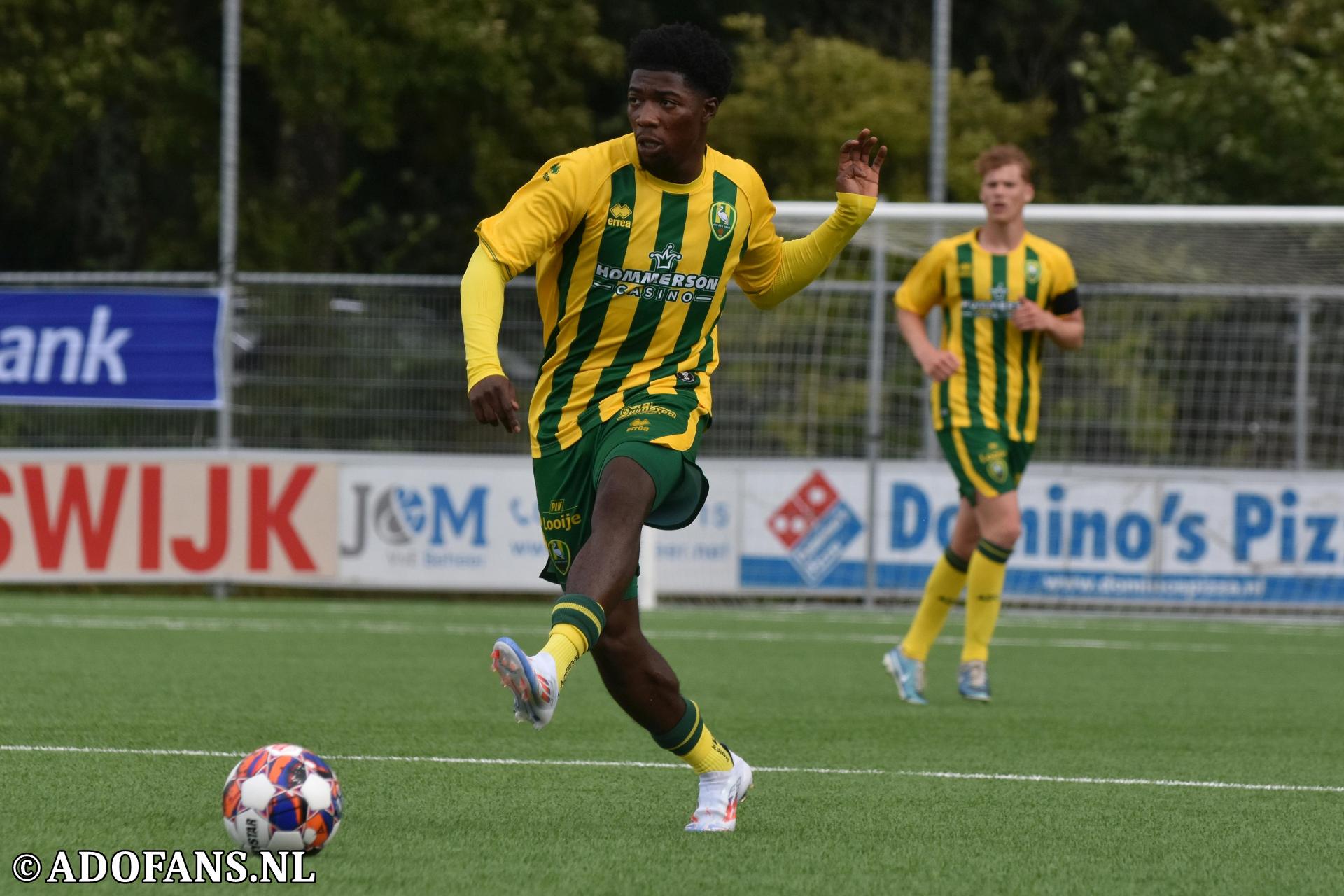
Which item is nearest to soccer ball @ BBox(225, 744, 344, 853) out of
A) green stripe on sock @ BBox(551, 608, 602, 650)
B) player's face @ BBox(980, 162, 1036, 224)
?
green stripe on sock @ BBox(551, 608, 602, 650)

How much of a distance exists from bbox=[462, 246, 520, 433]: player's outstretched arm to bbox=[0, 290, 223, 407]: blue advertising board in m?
9.66

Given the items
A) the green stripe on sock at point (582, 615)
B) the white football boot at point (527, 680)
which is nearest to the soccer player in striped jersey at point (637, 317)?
the green stripe on sock at point (582, 615)

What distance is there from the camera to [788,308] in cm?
1488

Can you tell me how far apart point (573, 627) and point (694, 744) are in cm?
78

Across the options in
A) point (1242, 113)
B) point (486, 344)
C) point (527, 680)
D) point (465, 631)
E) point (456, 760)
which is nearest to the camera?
point (527, 680)

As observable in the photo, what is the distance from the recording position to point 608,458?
4930 mm

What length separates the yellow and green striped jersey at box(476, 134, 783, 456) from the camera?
5.11m

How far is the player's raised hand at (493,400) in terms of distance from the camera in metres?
4.55

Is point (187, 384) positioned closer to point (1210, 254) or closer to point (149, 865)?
point (1210, 254)

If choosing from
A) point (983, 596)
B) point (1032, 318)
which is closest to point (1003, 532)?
point (983, 596)

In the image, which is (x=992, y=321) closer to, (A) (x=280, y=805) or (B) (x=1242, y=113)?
(A) (x=280, y=805)

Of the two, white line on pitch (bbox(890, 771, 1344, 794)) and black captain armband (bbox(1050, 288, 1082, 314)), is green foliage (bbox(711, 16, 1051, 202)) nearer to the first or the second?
black captain armband (bbox(1050, 288, 1082, 314))

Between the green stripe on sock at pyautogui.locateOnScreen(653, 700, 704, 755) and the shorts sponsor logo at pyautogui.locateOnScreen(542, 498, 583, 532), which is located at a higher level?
the shorts sponsor logo at pyautogui.locateOnScreen(542, 498, 583, 532)

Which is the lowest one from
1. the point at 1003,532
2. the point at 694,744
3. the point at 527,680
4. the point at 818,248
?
the point at 694,744
